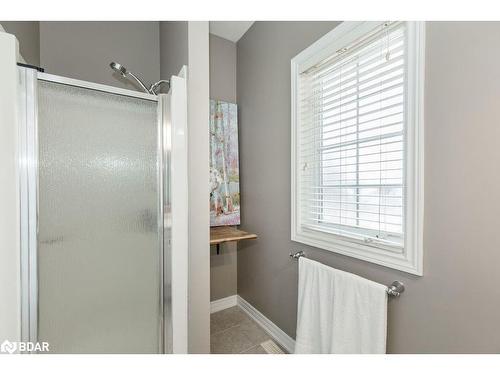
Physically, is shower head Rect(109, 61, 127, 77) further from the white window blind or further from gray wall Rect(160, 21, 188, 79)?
the white window blind

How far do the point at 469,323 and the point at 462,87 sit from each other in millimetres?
819

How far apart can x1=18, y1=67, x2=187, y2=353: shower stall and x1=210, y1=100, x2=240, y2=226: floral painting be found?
79cm

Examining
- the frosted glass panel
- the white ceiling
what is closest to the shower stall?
the frosted glass panel

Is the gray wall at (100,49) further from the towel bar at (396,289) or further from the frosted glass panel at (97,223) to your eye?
the towel bar at (396,289)

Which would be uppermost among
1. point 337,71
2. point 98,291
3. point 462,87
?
point 337,71

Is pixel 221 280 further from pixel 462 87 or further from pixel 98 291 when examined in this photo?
pixel 462 87

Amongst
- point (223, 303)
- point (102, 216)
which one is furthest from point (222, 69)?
point (223, 303)

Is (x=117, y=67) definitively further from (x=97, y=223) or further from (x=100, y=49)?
(x=97, y=223)

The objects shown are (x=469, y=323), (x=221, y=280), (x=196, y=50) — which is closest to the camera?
(x=469, y=323)

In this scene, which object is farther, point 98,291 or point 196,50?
point 196,50

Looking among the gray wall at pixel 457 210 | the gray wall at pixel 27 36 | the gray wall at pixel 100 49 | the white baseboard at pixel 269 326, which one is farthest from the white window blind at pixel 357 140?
the gray wall at pixel 27 36

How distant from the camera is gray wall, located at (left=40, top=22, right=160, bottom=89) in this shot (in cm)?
162
